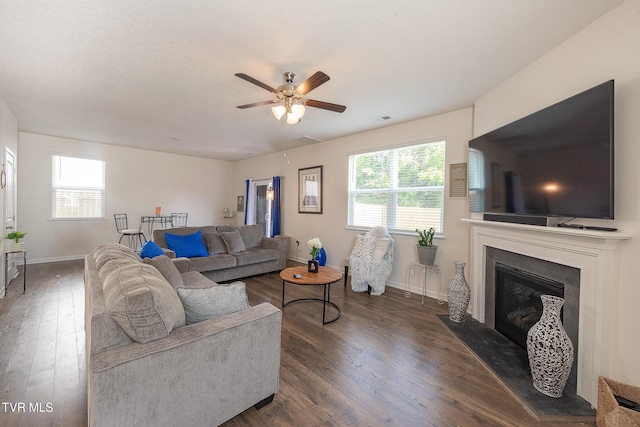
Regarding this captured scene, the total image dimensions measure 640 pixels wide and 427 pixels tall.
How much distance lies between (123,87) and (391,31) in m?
3.01

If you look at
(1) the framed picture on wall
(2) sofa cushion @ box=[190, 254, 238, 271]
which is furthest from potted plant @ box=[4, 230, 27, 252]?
(1) the framed picture on wall

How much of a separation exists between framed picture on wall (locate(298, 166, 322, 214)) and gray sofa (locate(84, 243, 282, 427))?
153 inches

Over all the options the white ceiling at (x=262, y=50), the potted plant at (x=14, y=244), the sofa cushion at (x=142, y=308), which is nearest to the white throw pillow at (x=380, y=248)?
the white ceiling at (x=262, y=50)

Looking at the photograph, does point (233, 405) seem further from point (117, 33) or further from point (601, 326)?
point (117, 33)

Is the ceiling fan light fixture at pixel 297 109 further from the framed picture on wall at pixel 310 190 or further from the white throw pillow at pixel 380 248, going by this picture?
the framed picture on wall at pixel 310 190

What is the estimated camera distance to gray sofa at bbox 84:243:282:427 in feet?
3.90

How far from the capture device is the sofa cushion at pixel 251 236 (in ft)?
16.6

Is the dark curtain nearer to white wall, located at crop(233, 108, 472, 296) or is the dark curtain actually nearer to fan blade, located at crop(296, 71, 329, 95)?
white wall, located at crop(233, 108, 472, 296)

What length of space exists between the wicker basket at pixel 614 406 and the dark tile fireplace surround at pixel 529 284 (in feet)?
1.27

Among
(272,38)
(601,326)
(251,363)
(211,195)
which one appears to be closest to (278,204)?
(211,195)

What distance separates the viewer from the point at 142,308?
1289 millimetres

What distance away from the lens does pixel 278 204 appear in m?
6.38

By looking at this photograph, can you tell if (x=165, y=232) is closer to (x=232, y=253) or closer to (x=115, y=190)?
(x=232, y=253)

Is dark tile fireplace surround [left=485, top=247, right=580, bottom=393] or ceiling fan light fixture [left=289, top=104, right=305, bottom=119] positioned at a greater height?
ceiling fan light fixture [left=289, top=104, right=305, bottom=119]
